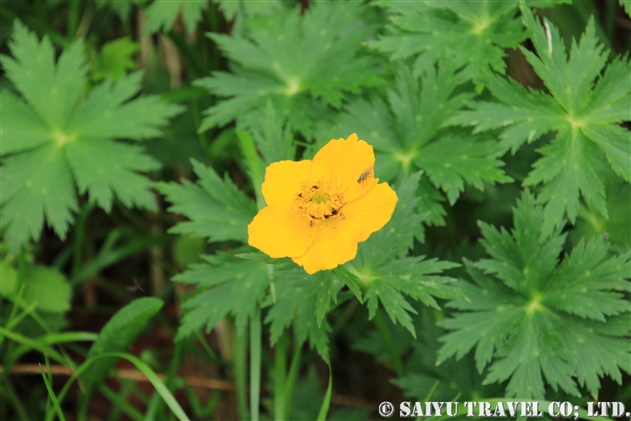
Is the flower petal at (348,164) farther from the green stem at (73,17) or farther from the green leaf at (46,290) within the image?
the green stem at (73,17)

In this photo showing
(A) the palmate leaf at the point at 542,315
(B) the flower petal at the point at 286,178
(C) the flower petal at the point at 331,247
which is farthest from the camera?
(A) the palmate leaf at the point at 542,315

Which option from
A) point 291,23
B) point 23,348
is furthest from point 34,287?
point 291,23

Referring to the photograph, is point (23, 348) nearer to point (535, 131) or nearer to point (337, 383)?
point (337, 383)

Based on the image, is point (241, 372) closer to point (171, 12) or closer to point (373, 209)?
point (373, 209)

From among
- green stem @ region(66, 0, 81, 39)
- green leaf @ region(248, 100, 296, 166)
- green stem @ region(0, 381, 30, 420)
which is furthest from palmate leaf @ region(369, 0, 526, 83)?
green stem @ region(0, 381, 30, 420)

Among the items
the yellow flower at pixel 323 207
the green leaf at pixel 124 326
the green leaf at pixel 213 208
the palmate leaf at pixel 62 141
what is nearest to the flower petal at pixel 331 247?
the yellow flower at pixel 323 207

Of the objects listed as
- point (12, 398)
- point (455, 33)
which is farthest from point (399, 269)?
point (12, 398)

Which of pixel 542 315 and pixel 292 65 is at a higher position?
pixel 292 65
